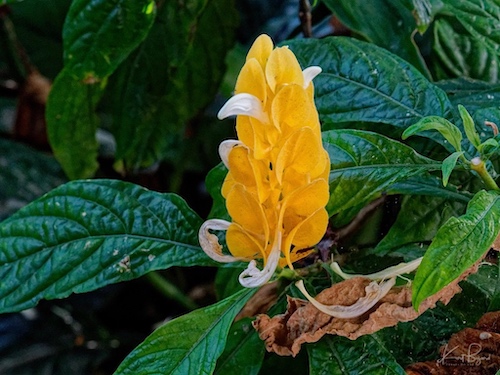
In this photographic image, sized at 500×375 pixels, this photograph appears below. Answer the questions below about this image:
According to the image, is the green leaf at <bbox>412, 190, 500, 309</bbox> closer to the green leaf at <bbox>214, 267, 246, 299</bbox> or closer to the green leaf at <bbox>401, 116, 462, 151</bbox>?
the green leaf at <bbox>401, 116, 462, 151</bbox>

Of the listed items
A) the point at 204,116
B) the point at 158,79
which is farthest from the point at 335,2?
the point at 204,116

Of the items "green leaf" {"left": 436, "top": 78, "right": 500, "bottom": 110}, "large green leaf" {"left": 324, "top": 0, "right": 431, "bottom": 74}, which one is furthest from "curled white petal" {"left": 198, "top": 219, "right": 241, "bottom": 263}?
"large green leaf" {"left": 324, "top": 0, "right": 431, "bottom": 74}

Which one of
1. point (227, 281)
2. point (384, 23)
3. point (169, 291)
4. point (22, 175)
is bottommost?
point (169, 291)

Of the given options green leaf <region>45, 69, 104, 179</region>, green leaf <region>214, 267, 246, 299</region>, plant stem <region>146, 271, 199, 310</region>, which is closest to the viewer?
green leaf <region>214, 267, 246, 299</region>

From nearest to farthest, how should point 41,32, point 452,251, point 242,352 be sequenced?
point 452,251 < point 242,352 < point 41,32

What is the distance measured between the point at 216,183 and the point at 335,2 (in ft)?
1.22

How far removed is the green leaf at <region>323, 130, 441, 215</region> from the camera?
0.58 m

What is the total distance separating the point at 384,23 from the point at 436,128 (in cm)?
45

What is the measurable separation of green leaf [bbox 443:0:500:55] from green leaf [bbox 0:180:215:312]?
0.34 m

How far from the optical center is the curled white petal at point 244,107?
49cm

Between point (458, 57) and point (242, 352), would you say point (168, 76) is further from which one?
point (242, 352)

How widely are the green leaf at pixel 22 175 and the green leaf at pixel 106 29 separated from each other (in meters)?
0.76

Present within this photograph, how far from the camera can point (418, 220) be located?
679 millimetres

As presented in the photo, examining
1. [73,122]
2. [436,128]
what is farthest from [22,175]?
[436,128]
